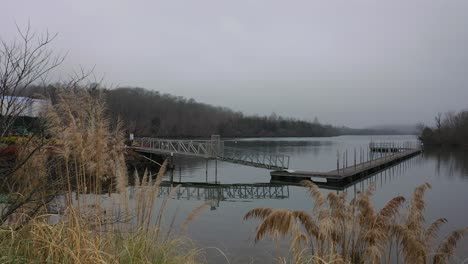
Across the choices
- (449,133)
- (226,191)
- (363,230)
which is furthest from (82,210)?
(449,133)

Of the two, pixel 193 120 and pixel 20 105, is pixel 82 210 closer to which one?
pixel 20 105

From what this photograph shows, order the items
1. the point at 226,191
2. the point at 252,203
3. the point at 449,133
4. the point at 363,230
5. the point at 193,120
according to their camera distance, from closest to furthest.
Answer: the point at 363,230 → the point at 252,203 → the point at 226,191 → the point at 449,133 → the point at 193,120

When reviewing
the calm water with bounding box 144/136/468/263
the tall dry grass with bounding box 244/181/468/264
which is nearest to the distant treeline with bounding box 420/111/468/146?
the calm water with bounding box 144/136/468/263

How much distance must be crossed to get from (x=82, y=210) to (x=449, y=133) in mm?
90330

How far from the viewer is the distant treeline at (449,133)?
255 ft

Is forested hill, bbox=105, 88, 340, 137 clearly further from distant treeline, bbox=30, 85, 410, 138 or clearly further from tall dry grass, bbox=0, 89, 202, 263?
tall dry grass, bbox=0, 89, 202, 263

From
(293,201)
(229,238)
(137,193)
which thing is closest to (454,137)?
(293,201)

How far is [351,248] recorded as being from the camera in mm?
5543

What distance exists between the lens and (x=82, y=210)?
4297 mm

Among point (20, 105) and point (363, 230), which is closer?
point (20, 105)

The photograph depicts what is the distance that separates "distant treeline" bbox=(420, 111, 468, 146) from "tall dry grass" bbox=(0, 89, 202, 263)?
83263 millimetres

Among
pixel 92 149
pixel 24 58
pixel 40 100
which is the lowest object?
pixel 92 149

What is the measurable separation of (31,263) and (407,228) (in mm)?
4353

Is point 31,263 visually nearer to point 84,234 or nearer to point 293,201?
point 84,234
